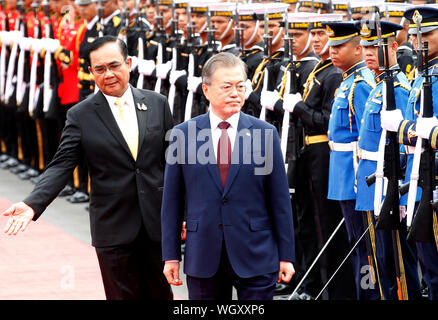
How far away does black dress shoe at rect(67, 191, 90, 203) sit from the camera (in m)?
11.0

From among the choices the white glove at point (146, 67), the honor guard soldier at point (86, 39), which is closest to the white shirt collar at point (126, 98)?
the white glove at point (146, 67)

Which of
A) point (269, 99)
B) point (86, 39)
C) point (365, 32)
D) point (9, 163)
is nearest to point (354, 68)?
point (365, 32)

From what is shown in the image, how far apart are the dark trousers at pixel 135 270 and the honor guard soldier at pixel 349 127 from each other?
4.77 feet

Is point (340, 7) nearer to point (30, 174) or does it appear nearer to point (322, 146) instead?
point (322, 146)

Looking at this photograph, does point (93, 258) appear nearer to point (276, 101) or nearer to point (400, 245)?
point (276, 101)

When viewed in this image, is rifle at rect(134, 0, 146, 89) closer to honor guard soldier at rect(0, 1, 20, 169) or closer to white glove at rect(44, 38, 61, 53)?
white glove at rect(44, 38, 61, 53)

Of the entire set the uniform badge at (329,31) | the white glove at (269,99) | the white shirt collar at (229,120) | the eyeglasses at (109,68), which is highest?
the uniform badge at (329,31)

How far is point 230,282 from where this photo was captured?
475 cm

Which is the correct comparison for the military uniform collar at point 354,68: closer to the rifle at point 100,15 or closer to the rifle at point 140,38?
the rifle at point 140,38

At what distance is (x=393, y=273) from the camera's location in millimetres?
6078

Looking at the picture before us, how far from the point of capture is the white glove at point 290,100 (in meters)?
6.98
